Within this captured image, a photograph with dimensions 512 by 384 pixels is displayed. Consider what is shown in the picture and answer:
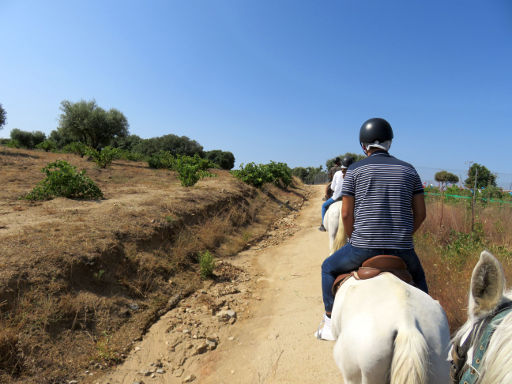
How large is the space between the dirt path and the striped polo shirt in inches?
88.6

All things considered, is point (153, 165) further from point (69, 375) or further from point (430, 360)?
point (430, 360)

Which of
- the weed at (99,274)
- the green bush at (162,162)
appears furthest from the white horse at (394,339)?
the green bush at (162,162)

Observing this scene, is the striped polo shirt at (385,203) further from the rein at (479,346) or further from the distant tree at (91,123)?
the distant tree at (91,123)

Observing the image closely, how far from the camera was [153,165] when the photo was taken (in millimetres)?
21078

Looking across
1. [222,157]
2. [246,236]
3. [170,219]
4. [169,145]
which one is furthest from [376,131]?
[222,157]

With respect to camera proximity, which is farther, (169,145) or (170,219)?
(169,145)

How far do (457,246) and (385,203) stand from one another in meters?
4.77

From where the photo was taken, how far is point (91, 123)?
87.5 ft

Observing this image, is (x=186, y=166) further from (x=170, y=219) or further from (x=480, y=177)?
(x=480, y=177)

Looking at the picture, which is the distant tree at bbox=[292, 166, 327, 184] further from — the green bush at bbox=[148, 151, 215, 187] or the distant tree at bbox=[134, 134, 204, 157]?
the green bush at bbox=[148, 151, 215, 187]

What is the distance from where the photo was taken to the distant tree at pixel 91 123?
26484 mm

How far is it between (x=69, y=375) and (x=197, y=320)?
1920 millimetres

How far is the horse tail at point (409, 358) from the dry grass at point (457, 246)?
8.40 ft

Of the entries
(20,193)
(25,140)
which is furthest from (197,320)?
(25,140)
